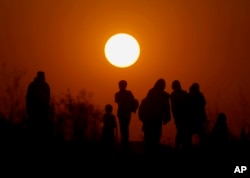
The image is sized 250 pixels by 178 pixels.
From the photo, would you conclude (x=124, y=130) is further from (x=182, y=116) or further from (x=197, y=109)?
(x=197, y=109)

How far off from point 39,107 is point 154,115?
13.3 ft

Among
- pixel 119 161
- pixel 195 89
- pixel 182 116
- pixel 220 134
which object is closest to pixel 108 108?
pixel 182 116

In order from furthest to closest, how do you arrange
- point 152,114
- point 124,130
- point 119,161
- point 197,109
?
point 124,130, point 197,109, point 152,114, point 119,161

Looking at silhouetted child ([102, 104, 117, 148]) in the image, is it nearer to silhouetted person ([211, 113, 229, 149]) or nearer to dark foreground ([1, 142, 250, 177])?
dark foreground ([1, 142, 250, 177])

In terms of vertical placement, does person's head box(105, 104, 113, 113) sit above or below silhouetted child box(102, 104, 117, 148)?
→ above

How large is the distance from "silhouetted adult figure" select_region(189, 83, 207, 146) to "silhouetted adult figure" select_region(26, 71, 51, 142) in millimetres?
4240

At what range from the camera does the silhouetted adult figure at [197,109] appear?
1703cm

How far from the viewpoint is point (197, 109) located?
17.2 metres

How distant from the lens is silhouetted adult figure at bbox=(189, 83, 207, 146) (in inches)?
671

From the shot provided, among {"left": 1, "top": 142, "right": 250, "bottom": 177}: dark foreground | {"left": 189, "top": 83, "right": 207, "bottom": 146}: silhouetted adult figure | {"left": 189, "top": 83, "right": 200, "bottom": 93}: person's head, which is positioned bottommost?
{"left": 1, "top": 142, "right": 250, "bottom": 177}: dark foreground

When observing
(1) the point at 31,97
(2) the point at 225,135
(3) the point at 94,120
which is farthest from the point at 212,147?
(3) the point at 94,120

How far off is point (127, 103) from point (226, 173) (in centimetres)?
452


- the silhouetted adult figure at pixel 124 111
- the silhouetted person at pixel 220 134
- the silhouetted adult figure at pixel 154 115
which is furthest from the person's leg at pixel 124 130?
the silhouetted person at pixel 220 134

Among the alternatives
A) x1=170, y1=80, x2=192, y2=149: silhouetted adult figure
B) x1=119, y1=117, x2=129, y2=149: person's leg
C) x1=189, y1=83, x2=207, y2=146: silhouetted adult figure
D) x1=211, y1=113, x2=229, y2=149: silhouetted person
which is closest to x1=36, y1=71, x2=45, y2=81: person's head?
x1=119, y1=117, x2=129, y2=149: person's leg
